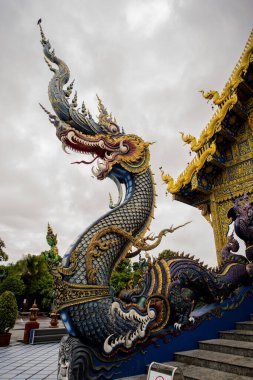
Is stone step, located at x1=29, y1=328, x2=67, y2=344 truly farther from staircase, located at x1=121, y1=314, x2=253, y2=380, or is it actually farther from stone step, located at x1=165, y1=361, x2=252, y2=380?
stone step, located at x1=165, y1=361, x2=252, y2=380

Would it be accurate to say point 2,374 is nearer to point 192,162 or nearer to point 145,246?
point 145,246

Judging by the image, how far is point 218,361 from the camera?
3328 mm

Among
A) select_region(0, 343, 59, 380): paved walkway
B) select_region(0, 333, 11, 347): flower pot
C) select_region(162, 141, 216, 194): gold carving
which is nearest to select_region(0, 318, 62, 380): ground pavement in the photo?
select_region(0, 343, 59, 380): paved walkway

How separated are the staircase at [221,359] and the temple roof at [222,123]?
416 cm

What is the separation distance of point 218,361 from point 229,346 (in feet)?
1.53

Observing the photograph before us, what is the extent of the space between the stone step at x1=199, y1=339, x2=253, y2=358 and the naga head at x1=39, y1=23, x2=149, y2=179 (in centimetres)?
285

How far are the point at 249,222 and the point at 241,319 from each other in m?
1.90

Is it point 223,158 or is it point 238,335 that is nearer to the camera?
point 238,335

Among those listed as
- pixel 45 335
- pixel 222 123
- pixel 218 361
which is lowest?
pixel 45 335

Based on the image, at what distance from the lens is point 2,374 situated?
16.8 ft

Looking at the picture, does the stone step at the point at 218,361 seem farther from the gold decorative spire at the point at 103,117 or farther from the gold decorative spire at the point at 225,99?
the gold decorative spire at the point at 225,99

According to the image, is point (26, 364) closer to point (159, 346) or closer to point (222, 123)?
point (159, 346)

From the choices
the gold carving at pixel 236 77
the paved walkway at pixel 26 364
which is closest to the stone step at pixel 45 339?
the paved walkway at pixel 26 364

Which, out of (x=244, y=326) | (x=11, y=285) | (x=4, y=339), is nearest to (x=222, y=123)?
(x=244, y=326)
